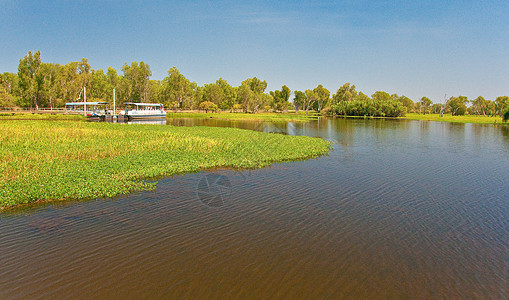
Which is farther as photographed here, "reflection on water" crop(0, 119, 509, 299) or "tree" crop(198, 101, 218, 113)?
"tree" crop(198, 101, 218, 113)

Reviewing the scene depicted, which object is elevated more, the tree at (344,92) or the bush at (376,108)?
the tree at (344,92)

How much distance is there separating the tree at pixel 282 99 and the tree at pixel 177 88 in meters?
58.5

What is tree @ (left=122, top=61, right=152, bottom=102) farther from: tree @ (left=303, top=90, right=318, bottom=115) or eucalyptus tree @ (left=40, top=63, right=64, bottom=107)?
tree @ (left=303, top=90, right=318, bottom=115)

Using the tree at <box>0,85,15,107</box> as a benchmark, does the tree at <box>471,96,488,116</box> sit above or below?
above

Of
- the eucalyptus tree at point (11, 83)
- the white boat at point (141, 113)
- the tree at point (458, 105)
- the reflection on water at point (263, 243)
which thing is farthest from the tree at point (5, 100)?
the tree at point (458, 105)

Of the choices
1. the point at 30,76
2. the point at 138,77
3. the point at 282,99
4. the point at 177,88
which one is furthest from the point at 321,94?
the point at 30,76

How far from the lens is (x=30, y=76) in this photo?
8112 centimetres

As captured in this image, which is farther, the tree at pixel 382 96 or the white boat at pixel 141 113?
the tree at pixel 382 96

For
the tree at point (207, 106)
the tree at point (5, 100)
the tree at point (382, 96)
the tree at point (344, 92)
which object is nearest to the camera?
the tree at point (5, 100)

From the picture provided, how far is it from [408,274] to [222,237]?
18.1 feet

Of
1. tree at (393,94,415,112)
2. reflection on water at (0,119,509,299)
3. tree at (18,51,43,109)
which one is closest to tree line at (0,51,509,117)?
tree at (18,51,43,109)

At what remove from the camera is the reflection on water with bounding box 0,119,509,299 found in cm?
721

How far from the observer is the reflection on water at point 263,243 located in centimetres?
721

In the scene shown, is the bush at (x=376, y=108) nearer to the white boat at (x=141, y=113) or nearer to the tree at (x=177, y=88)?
the tree at (x=177, y=88)
